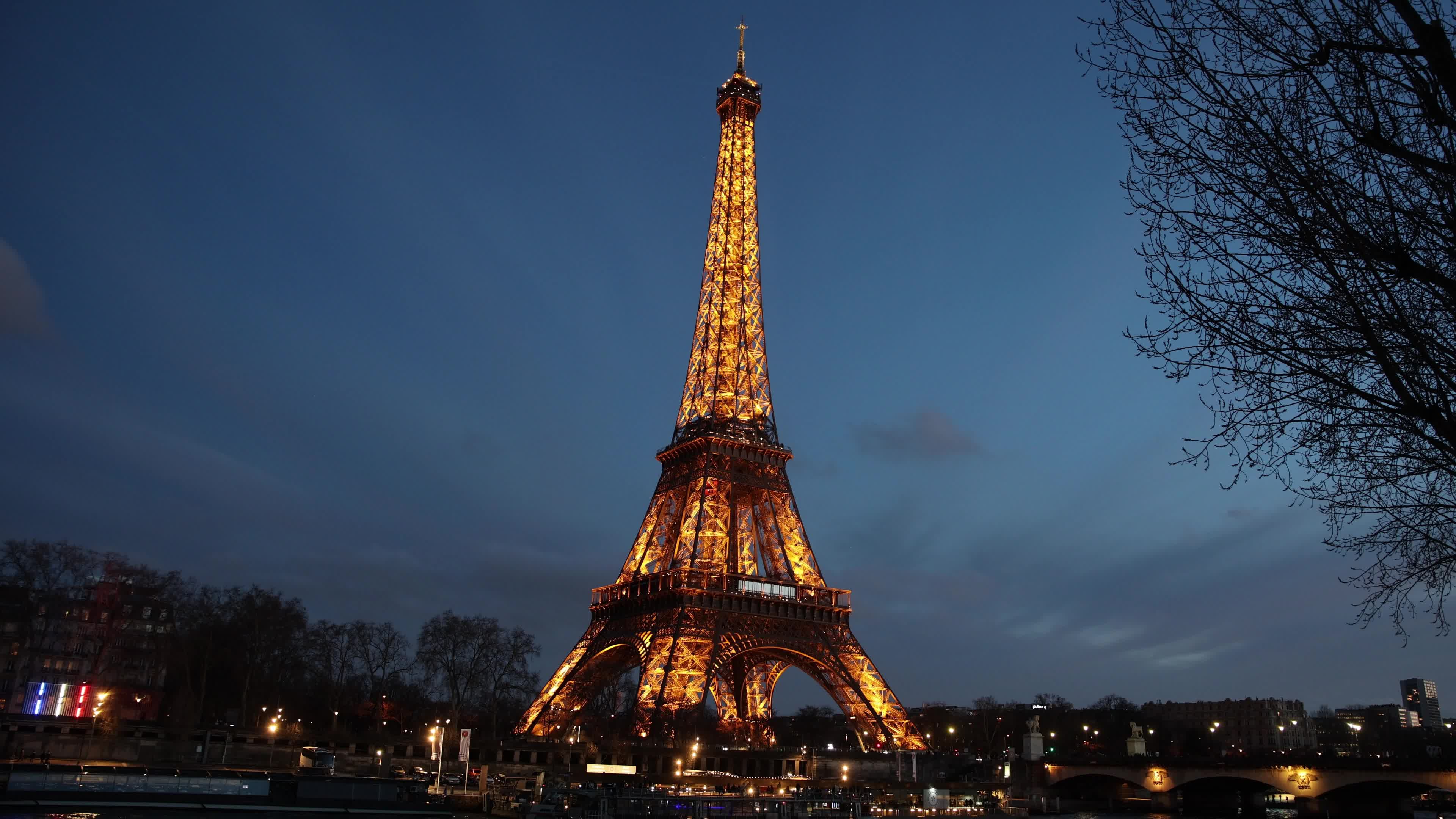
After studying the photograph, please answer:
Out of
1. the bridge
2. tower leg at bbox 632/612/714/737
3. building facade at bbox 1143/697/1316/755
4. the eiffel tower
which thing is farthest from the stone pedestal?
building facade at bbox 1143/697/1316/755

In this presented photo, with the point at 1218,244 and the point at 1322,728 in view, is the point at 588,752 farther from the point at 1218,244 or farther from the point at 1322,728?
the point at 1322,728

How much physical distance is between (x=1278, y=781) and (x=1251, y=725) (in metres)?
98.0

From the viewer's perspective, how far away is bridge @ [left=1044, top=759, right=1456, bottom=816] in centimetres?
5812

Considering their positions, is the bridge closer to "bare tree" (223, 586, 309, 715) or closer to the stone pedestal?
the stone pedestal

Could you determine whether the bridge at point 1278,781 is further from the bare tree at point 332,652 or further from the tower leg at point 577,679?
the bare tree at point 332,652

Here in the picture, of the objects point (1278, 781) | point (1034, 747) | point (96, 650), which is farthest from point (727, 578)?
point (96, 650)

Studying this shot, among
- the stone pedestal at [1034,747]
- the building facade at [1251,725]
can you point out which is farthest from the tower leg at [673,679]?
the building facade at [1251,725]

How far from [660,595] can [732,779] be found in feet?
36.8

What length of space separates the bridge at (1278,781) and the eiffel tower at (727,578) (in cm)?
2022

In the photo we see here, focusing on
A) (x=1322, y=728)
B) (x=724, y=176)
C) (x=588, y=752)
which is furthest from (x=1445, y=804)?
(x=1322, y=728)

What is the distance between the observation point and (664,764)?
168 feet

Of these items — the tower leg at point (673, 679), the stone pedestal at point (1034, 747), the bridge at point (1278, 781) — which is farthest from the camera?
the stone pedestal at point (1034, 747)

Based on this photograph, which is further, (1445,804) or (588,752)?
(1445,804)

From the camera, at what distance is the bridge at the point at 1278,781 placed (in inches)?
2288
